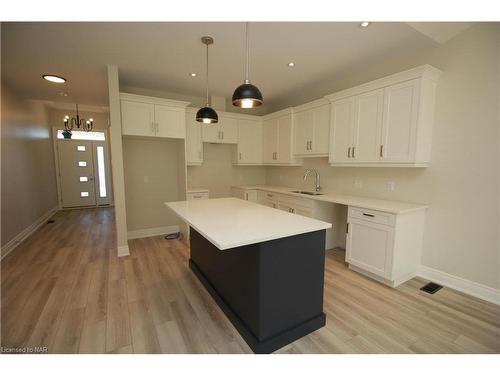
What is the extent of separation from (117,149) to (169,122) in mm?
938

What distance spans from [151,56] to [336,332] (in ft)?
11.6

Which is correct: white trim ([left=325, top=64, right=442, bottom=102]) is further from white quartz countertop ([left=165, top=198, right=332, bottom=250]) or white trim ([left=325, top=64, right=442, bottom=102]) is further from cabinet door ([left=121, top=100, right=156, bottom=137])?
cabinet door ([left=121, top=100, right=156, bottom=137])

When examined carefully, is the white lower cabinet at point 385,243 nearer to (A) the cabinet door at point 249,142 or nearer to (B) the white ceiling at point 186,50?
(B) the white ceiling at point 186,50

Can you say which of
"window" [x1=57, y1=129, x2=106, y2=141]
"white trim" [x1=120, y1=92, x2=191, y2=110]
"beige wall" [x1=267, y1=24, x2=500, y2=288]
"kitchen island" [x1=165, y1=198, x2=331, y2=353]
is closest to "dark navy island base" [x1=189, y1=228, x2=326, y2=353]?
"kitchen island" [x1=165, y1=198, x2=331, y2=353]

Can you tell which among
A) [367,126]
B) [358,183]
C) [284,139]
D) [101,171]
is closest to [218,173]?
[284,139]

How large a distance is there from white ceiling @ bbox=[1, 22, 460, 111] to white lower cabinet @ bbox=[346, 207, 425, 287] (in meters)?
1.92

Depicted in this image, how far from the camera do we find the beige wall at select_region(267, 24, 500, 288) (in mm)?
2219

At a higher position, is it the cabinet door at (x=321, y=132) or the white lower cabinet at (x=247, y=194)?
the cabinet door at (x=321, y=132)

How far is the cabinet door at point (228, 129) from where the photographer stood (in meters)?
4.47

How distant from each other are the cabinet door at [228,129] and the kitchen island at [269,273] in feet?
8.89

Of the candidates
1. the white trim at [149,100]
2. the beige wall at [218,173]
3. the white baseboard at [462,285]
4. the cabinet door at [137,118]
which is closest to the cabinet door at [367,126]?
the white baseboard at [462,285]

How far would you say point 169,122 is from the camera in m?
3.77

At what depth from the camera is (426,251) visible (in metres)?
2.74
